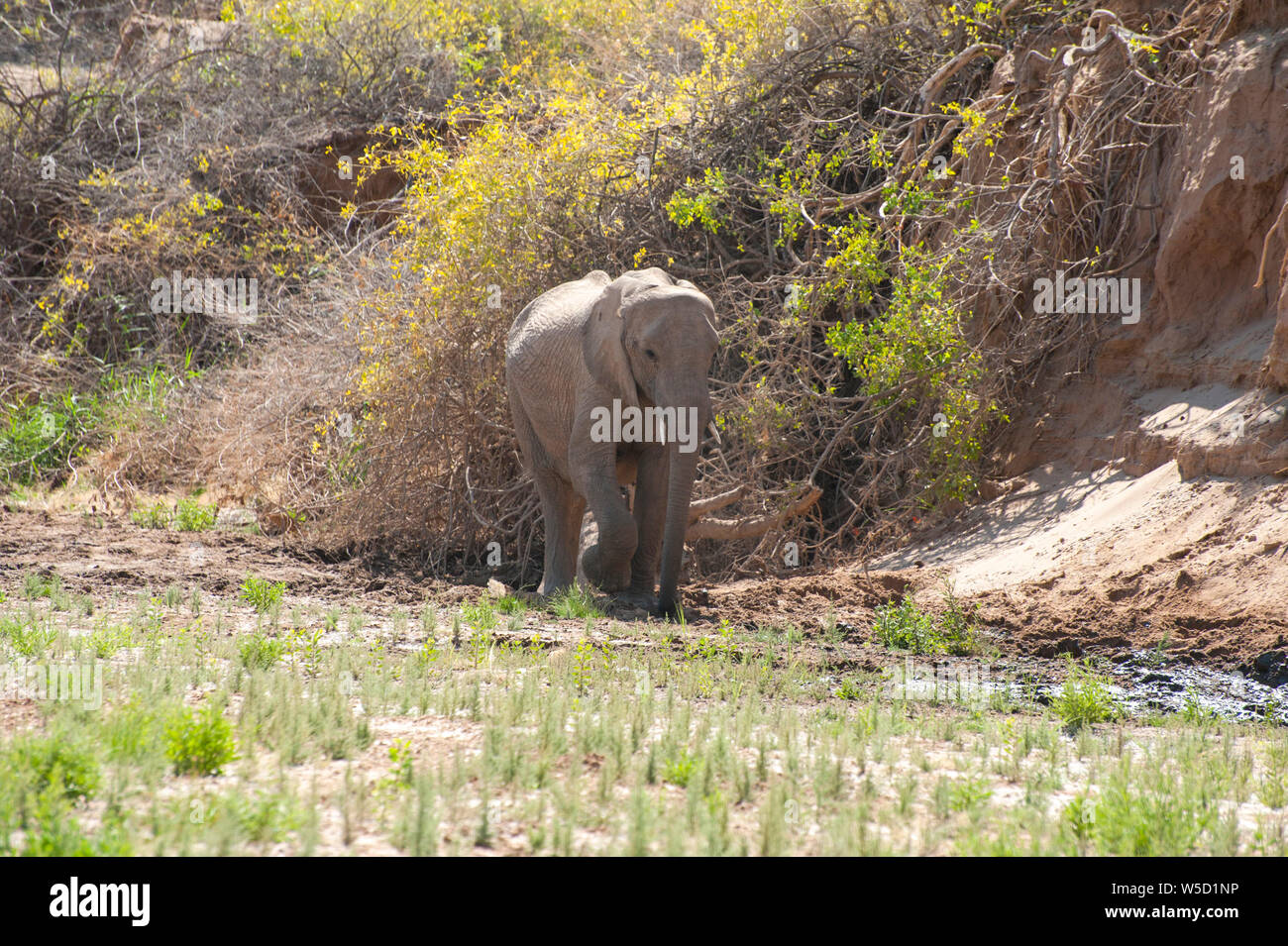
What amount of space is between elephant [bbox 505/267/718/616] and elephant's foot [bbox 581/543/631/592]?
0.03ft

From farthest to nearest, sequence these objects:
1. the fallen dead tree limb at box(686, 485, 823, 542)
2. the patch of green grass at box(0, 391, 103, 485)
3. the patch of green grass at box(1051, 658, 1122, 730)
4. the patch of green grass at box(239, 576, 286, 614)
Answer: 1. the patch of green grass at box(0, 391, 103, 485)
2. the fallen dead tree limb at box(686, 485, 823, 542)
3. the patch of green grass at box(239, 576, 286, 614)
4. the patch of green grass at box(1051, 658, 1122, 730)

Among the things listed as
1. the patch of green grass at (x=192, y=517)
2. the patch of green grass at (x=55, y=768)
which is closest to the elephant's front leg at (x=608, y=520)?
the patch of green grass at (x=55, y=768)

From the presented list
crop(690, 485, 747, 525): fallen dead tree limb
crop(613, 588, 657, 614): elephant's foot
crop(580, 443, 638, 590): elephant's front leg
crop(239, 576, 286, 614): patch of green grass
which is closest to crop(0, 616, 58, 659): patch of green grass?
crop(239, 576, 286, 614): patch of green grass

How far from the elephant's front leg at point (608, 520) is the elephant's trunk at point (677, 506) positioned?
429 millimetres

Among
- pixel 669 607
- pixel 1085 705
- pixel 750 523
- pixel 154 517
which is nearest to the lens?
pixel 1085 705

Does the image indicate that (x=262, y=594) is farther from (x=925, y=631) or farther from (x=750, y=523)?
(x=925, y=631)

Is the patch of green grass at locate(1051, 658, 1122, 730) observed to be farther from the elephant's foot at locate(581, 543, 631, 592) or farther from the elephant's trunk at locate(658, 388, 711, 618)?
the elephant's foot at locate(581, 543, 631, 592)

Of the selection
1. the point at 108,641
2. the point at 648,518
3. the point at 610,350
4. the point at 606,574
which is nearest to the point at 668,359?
the point at 610,350

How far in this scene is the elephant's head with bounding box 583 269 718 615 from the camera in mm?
7355

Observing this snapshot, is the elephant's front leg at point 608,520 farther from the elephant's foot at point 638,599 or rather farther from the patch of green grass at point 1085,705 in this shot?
the patch of green grass at point 1085,705

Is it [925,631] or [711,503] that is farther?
[711,503]

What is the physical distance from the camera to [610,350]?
7.84 meters

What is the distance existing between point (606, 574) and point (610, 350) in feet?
5.12

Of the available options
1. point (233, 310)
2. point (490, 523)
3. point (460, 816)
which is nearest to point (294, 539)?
point (490, 523)
